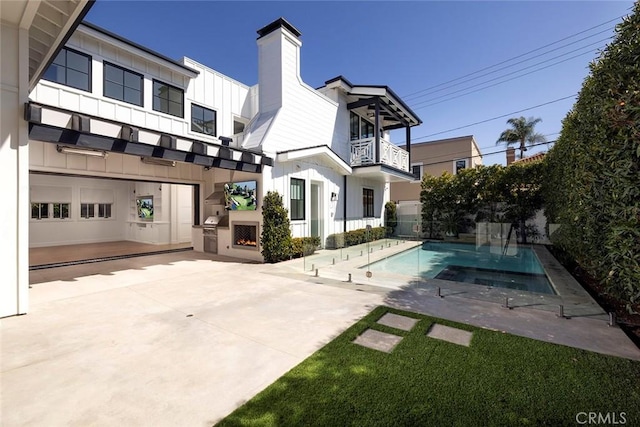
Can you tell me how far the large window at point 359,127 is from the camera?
54.0 feet

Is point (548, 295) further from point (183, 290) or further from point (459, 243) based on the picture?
point (183, 290)

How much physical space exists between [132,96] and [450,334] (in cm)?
1361

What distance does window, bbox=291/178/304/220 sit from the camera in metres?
11.6

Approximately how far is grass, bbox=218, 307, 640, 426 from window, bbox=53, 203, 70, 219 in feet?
60.6

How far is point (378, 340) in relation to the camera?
13.1ft

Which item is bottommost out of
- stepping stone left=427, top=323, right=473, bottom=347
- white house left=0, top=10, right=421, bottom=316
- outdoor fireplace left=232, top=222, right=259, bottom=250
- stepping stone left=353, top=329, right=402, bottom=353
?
stepping stone left=427, top=323, right=473, bottom=347

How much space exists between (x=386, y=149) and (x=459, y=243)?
8854 millimetres

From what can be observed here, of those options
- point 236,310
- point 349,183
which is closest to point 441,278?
point 236,310

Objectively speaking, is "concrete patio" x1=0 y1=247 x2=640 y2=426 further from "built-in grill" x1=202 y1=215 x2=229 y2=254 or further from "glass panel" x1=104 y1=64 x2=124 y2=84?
"glass panel" x1=104 y1=64 x2=124 y2=84

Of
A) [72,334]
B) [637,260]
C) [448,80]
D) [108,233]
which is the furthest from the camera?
[448,80]

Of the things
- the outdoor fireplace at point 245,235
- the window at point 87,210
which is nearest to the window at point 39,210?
the window at point 87,210

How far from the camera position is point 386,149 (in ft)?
52.1

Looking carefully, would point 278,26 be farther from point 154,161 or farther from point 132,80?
point 154,161

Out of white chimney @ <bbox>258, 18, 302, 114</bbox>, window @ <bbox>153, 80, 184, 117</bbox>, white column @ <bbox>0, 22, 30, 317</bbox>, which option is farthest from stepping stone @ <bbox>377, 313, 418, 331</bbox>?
window @ <bbox>153, 80, 184, 117</bbox>
